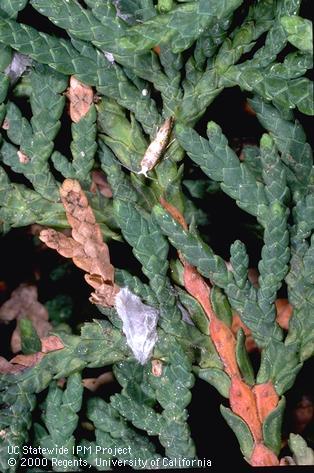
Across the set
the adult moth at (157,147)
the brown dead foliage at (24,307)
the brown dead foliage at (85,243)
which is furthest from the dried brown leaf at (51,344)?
the brown dead foliage at (24,307)

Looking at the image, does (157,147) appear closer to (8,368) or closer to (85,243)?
(85,243)

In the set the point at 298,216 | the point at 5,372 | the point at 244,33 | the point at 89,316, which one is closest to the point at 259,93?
the point at 244,33

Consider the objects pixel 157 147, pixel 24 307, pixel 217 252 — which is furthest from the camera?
pixel 24 307

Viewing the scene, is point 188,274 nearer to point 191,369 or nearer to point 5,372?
point 191,369

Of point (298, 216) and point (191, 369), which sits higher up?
point (298, 216)

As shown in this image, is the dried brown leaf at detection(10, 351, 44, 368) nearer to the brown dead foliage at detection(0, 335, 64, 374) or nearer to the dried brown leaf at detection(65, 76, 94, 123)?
the brown dead foliage at detection(0, 335, 64, 374)

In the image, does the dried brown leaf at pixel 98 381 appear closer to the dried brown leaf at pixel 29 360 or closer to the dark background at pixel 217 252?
the dark background at pixel 217 252

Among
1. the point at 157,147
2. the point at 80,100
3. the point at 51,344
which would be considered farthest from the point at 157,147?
the point at 51,344
